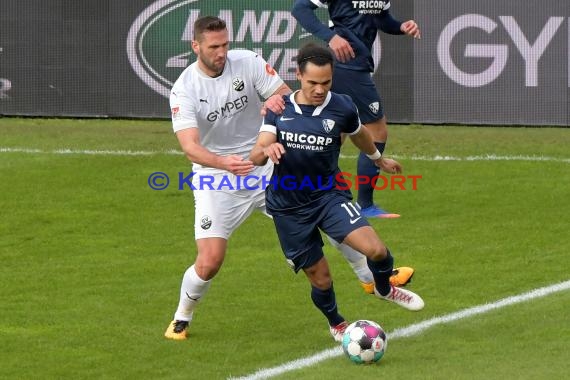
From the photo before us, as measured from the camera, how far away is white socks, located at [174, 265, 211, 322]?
10.1m

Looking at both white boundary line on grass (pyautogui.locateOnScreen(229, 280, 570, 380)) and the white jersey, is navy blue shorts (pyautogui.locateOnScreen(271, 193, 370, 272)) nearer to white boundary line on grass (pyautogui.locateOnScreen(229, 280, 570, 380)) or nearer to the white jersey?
white boundary line on grass (pyautogui.locateOnScreen(229, 280, 570, 380))

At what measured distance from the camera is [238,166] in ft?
30.5

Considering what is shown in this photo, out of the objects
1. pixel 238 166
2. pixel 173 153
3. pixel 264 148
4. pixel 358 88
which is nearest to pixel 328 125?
pixel 264 148

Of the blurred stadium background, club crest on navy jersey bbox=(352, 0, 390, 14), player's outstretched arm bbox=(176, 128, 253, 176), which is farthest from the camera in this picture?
the blurred stadium background

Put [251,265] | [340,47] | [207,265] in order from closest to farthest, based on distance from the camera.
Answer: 1. [207,265]
2. [251,265]
3. [340,47]

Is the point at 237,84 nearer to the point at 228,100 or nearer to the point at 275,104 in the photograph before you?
the point at 228,100

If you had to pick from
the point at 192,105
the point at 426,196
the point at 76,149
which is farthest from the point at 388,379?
the point at 76,149

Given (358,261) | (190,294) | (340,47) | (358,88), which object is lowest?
(190,294)

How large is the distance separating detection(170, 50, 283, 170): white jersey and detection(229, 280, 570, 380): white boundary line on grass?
1902 mm

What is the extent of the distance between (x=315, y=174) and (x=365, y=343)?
1345mm

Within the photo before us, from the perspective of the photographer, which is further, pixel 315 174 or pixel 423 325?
pixel 423 325

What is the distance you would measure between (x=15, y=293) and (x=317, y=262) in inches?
130

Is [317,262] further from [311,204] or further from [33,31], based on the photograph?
[33,31]

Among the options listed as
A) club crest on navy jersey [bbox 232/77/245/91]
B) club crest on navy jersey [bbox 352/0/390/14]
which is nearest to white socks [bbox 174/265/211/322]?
club crest on navy jersey [bbox 232/77/245/91]
